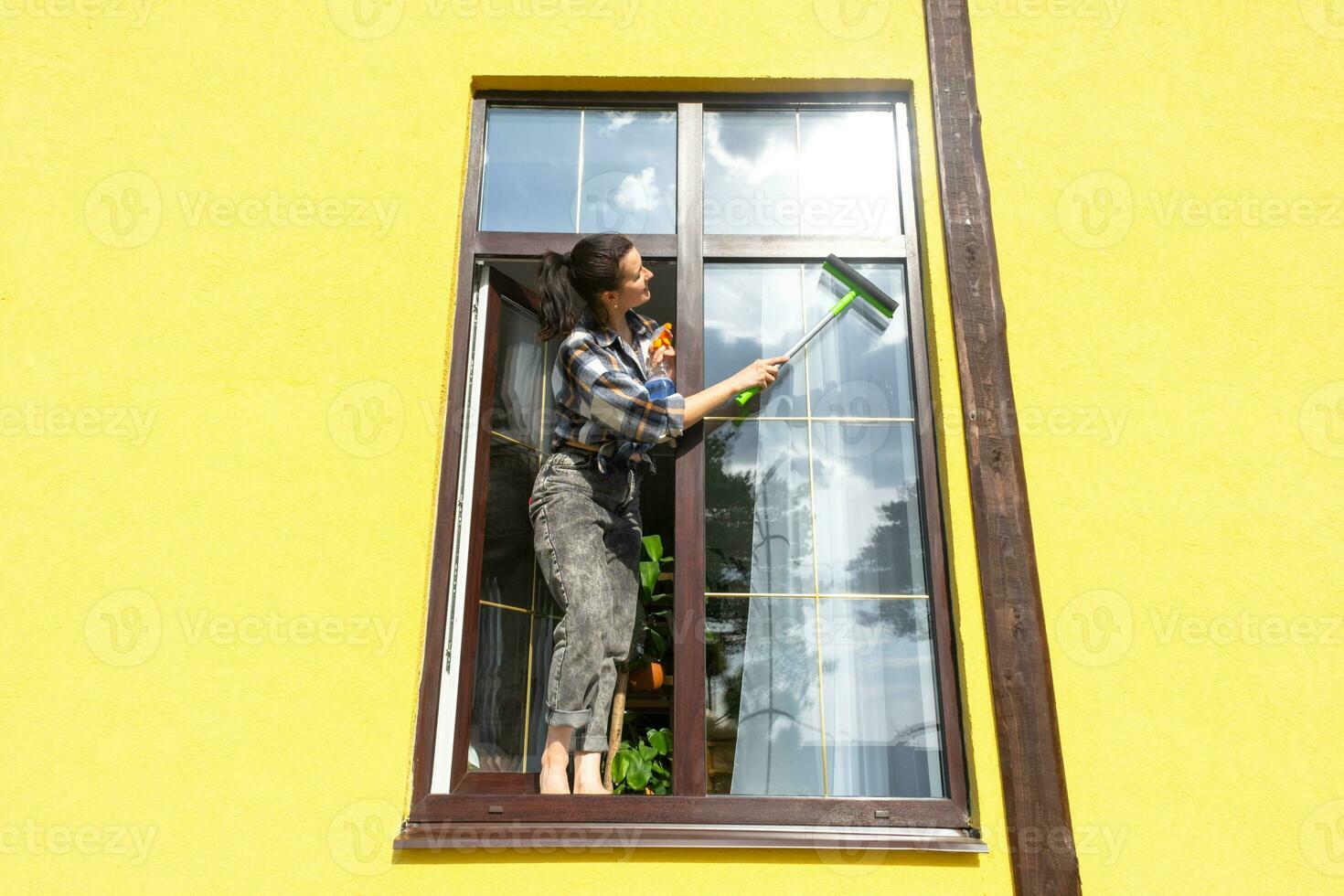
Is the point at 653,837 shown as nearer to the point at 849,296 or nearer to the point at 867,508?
the point at 867,508

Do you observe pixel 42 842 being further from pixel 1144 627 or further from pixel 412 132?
pixel 1144 627

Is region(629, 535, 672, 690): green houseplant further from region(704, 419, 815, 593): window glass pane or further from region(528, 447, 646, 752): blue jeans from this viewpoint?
region(704, 419, 815, 593): window glass pane

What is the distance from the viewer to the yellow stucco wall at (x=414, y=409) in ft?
7.39

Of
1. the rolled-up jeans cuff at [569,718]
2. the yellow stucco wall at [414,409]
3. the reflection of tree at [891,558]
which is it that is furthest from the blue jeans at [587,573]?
the reflection of tree at [891,558]

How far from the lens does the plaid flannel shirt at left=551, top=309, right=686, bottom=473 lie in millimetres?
2465

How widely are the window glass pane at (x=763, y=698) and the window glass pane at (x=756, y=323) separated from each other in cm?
63

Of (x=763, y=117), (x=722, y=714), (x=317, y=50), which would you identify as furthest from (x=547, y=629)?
(x=317, y=50)

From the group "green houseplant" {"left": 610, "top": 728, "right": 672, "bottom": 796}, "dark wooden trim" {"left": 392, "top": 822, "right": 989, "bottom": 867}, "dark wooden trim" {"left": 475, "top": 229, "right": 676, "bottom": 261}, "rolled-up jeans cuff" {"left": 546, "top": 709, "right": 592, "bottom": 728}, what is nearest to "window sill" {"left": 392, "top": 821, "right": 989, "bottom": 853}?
"dark wooden trim" {"left": 392, "top": 822, "right": 989, "bottom": 867}

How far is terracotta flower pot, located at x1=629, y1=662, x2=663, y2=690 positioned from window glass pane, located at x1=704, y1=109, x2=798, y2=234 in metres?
1.47

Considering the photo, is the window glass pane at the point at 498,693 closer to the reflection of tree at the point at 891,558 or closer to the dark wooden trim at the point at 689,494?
the dark wooden trim at the point at 689,494

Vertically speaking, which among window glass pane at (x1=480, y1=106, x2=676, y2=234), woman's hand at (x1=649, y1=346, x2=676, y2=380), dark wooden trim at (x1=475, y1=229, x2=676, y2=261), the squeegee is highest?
window glass pane at (x1=480, y1=106, x2=676, y2=234)

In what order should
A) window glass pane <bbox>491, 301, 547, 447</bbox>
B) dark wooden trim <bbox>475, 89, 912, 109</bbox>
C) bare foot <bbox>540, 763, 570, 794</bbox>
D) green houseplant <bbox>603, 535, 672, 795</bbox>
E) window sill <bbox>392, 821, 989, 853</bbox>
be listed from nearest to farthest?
window sill <bbox>392, 821, 989, 853</bbox>
bare foot <bbox>540, 763, 570, 794</bbox>
green houseplant <bbox>603, 535, 672, 795</bbox>
window glass pane <bbox>491, 301, 547, 447</bbox>
dark wooden trim <bbox>475, 89, 912, 109</bbox>

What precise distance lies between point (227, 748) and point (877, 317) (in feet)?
7.29

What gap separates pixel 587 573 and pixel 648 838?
27.8 inches
